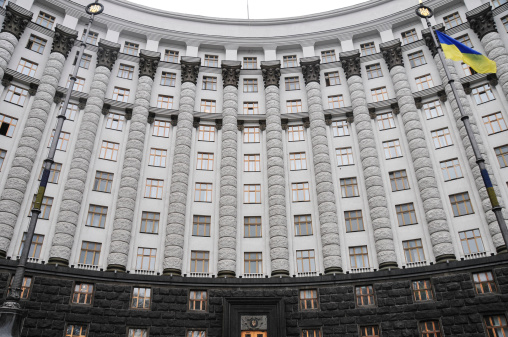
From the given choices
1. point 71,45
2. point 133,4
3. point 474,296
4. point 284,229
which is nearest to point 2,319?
point 284,229

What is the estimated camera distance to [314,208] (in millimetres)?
39062

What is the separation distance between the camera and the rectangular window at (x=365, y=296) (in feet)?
109

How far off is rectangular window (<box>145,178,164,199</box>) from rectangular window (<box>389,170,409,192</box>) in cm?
2412

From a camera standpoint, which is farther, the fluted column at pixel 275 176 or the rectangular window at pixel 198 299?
the fluted column at pixel 275 176

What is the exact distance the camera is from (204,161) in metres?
41.9

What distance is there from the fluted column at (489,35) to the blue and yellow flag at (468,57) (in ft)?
57.2

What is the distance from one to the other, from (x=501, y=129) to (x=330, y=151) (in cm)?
1661

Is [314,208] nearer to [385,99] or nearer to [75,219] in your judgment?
[385,99]

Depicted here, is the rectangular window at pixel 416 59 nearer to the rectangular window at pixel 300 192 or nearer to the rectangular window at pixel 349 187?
the rectangular window at pixel 349 187

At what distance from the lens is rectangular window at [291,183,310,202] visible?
131ft

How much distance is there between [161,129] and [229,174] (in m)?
9.87

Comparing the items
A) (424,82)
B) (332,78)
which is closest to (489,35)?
(424,82)

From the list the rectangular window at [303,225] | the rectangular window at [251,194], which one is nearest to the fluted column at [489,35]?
the rectangular window at [303,225]

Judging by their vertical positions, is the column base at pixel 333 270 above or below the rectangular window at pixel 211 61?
below
